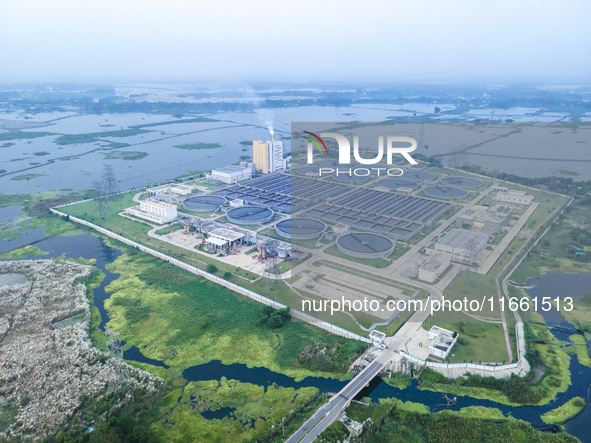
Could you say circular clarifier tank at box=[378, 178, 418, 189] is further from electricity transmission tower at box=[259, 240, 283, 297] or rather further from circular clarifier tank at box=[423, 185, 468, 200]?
electricity transmission tower at box=[259, 240, 283, 297]

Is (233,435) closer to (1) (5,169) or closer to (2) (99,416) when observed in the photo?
(2) (99,416)

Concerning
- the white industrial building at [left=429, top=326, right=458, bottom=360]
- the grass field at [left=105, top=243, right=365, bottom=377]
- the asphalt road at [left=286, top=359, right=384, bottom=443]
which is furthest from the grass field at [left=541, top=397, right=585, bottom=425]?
the grass field at [left=105, top=243, right=365, bottom=377]

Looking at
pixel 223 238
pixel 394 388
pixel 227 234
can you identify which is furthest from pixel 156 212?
pixel 394 388

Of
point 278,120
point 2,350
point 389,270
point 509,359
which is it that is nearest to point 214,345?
point 2,350

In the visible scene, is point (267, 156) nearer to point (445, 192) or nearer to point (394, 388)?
point (445, 192)

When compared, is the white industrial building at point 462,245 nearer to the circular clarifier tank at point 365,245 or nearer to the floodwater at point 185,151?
the circular clarifier tank at point 365,245

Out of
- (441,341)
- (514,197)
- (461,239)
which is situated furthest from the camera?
(514,197)

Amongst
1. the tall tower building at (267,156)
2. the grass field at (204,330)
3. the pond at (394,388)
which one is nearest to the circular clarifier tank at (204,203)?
the tall tower building at (267,156)
